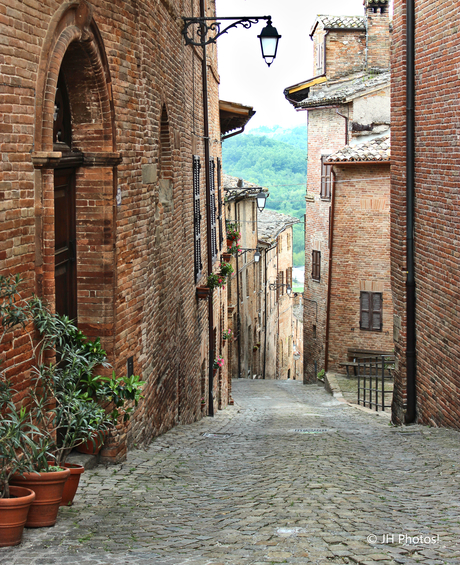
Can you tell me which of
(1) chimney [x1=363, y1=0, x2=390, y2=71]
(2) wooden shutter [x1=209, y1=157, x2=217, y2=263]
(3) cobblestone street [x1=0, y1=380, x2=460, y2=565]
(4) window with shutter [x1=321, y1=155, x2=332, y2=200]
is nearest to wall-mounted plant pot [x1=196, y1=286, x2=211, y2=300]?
(2) wooden shutter [x1=209, y1=157, x2=217, y2=263]

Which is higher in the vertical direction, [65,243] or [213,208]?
[213,208]

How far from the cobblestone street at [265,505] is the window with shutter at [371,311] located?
1095 cm

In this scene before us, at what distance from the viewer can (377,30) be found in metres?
24.4

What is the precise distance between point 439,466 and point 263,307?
26147mm

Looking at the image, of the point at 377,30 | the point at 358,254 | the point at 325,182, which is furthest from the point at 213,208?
the point at 377,30

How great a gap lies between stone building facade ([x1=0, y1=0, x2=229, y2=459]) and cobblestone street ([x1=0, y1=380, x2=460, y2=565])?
720 millimetres

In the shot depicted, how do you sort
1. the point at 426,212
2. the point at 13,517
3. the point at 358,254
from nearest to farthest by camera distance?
the point at 13,517
the point at 426,212
the point at 358,254

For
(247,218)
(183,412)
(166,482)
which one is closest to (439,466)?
(166,482)

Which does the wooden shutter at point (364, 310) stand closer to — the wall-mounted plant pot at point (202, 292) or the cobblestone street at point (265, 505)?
the wall-mounted plant pot at point (202, 292)

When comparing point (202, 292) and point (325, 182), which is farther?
point (325, 182)

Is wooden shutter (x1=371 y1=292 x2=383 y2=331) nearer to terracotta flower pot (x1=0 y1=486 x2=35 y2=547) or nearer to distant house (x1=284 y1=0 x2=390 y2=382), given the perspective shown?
distant house (x1=284 y1=0 x2=390 y2=382)

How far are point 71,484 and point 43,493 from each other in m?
0.68

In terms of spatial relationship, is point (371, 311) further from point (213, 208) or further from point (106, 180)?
point (106, 180)

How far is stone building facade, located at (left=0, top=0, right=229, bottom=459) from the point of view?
13.8 feet
